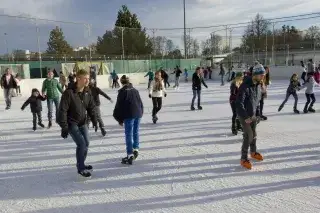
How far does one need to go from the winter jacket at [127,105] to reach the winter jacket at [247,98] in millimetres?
1562

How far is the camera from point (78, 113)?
4.36 meters

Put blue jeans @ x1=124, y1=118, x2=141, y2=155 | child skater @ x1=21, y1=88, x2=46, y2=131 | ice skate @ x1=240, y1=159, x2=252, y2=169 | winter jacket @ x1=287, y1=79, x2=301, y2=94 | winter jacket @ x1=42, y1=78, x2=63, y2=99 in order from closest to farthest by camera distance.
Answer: ice skate @ x1=240, y1=159, x2=252, y2=169 → blue jeans @ x1=124, y1=118, x2=141, y2=155 → child skater @ x1=21, y1=88, x2=46, y2=131 → winter jacket @ x1=42, y1=78, x2=63, y2=99 → winter jacket @ x1=287, y1=79, x2=301, y2=94

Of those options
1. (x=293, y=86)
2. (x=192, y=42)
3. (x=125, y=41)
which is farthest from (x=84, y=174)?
(x=192, y=42)

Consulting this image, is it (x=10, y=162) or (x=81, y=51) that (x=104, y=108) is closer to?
(x=10, y=162)

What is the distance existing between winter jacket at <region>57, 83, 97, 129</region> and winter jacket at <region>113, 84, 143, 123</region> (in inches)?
27.4

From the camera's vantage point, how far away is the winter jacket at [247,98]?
453 centimetres

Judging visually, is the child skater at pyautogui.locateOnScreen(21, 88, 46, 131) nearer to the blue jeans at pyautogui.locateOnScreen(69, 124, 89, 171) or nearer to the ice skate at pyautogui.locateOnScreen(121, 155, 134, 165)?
the ice skate at pyautogui.locateOnScreen(121, 155, 134, 165)

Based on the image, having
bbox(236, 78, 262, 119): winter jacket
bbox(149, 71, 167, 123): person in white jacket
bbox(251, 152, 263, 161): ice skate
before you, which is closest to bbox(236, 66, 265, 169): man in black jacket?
bbox(236, 78, 262, 119): winter jacket

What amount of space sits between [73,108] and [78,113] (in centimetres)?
9

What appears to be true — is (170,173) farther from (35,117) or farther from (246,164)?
(35,117)

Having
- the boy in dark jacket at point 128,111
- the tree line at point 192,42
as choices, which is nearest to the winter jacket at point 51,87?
the boy in dark jacket at point 128,111

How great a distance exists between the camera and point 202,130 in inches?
299

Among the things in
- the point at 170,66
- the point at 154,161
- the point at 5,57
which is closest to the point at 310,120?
the point at 154,161

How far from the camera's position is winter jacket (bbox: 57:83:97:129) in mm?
4234
